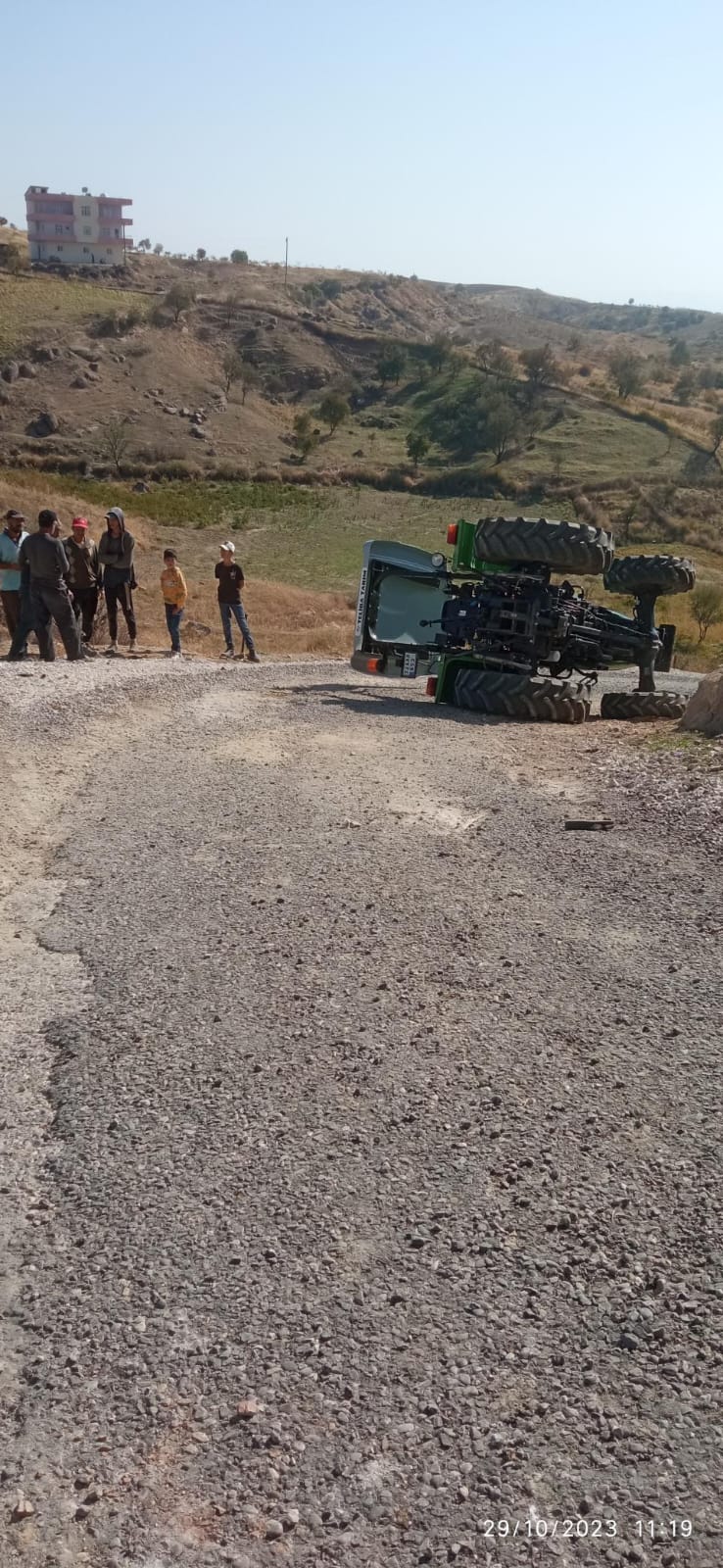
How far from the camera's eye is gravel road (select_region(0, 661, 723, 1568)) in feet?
9.39

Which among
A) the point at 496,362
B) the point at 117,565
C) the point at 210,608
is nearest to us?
the point at 117,565

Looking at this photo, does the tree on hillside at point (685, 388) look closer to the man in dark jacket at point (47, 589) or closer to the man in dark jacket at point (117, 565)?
the man in dark jacket at point (117, 565)

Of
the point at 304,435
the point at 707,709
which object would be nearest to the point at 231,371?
the point at 304,435

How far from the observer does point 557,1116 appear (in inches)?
175

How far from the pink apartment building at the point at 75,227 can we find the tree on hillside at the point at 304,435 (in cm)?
5202

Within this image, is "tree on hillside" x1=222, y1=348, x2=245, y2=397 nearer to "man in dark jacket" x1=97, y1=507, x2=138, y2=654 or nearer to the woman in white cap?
the woman in white cap

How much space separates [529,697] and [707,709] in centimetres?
206

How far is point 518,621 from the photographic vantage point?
40.7 ft

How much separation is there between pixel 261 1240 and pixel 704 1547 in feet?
5.19

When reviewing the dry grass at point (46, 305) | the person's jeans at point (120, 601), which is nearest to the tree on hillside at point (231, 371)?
the dry grass at point (46, 305)

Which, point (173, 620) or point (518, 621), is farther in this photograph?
point (173, 620)

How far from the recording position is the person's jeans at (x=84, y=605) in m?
14.6

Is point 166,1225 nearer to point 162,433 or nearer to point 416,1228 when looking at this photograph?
point 416,1228

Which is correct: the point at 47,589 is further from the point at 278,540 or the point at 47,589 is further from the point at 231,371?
the point at 231,371
